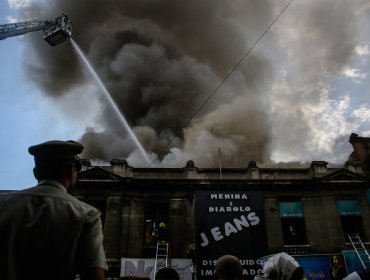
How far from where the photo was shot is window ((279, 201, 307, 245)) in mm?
18531

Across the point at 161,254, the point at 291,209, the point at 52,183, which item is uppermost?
the point at 291,209

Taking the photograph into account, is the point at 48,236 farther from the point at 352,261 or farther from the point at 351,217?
the point at 351,217

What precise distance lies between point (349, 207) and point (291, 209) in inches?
129

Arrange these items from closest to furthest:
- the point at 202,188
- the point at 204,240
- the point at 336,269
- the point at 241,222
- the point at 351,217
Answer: the point at 204,240, the point at 241,222, the point at 336,269, the point at 351,217, the point at 202,188

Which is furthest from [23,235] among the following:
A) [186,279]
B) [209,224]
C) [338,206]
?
[338,206]

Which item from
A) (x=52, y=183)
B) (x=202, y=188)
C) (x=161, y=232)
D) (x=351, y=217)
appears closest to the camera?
(x=52, y=183)

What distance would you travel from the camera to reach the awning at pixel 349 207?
18.8 m

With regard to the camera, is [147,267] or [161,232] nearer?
[147,267]

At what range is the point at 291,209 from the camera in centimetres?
1908

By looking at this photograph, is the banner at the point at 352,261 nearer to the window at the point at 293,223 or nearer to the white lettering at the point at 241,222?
the window at the point at 293,223

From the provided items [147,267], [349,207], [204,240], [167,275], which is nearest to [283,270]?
[167,275]

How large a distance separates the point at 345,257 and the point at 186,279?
798cm

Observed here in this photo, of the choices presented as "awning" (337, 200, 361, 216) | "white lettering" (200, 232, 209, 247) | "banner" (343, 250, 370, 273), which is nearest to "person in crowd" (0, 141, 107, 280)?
"white lettering" (200, 232, 209, 247)

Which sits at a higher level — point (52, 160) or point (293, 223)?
point (293, 223)
